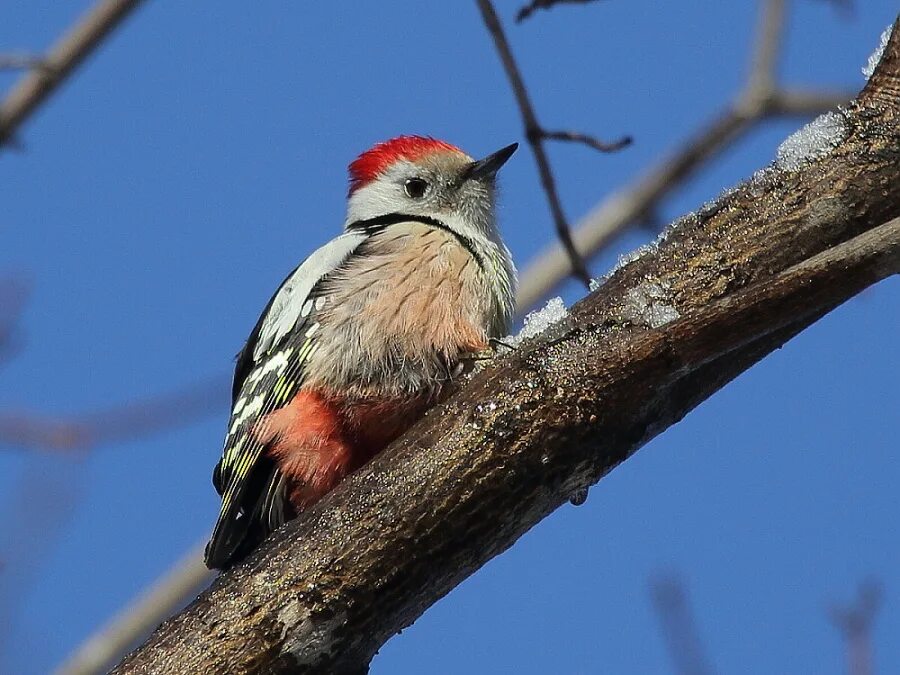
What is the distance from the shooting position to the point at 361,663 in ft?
9.04

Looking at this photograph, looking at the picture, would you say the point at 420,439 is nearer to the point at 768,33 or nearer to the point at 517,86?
the point at 517,86

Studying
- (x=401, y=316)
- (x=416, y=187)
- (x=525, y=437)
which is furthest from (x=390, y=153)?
(x=525, y=437)

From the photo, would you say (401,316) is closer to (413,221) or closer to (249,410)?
(249,410)

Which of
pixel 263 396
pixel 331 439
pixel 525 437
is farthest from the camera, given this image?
pixel 263 396

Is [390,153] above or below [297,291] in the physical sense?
above

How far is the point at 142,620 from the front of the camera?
Answer: 188 inches

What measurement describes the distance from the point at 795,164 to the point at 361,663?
168 cm

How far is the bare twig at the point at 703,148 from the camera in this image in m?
4.96

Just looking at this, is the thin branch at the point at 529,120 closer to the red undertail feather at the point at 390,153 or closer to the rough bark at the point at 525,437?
the rough bark at the point at 525,437

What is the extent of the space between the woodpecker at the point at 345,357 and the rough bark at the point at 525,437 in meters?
0.58

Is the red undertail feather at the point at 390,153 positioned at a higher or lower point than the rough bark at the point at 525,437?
higher

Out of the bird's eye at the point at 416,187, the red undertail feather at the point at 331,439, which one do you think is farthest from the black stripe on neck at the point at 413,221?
the red undertail feather at the point at 331,439

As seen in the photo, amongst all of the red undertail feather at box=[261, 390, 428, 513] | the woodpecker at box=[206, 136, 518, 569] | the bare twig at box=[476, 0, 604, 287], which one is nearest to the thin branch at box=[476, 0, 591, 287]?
the bare twig at box=[476, 0, 604, 287]

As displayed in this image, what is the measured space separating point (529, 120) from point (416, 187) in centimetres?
151
